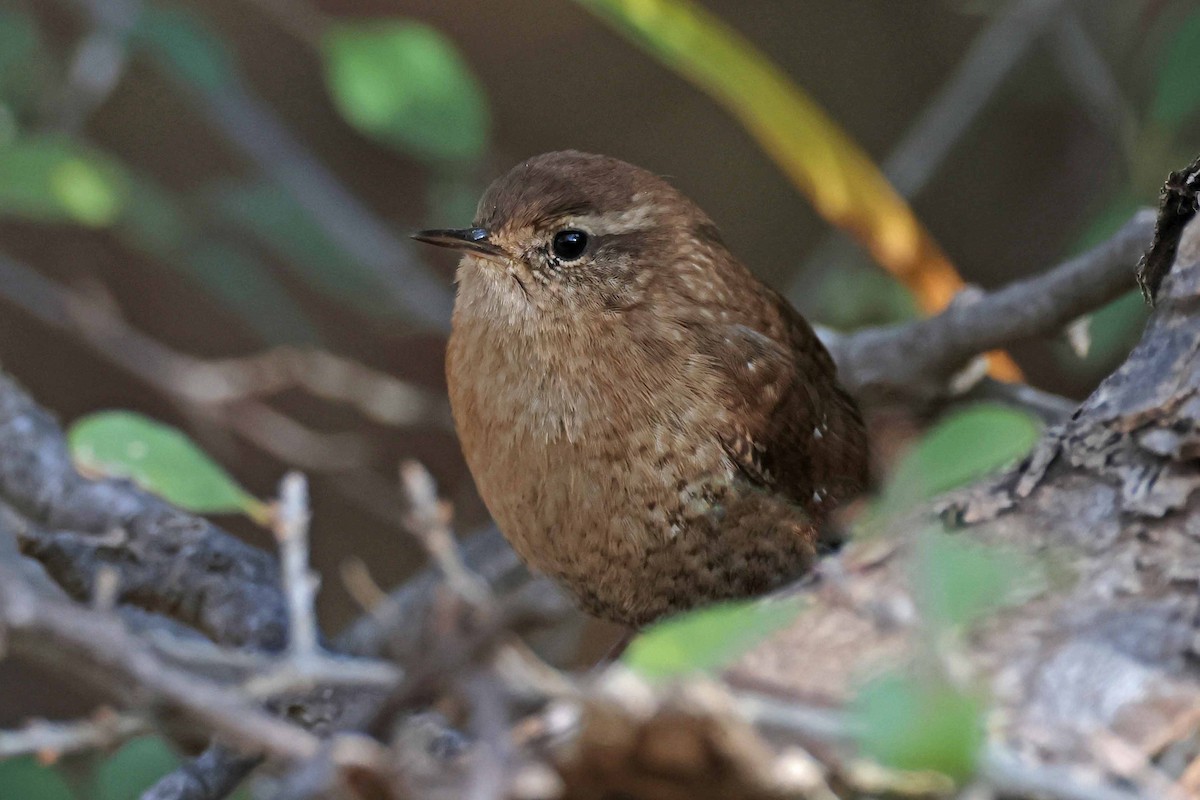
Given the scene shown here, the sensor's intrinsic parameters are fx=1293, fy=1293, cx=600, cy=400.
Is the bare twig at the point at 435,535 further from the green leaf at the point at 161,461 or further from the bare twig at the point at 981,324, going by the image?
the bare twig at the point at 981,324

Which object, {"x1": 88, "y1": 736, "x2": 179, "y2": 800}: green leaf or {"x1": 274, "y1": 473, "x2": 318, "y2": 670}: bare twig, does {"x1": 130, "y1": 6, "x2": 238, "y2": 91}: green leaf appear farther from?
{"x1": 274, "y1": 473, "x2": 318, "y2": 670}: bare twig

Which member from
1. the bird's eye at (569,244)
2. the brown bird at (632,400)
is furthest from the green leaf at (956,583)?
the bird's eye at (569,244)

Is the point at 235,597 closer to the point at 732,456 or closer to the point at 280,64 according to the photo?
the point at 732,456

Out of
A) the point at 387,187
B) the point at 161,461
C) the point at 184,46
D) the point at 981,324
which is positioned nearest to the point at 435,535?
the point at 161,461

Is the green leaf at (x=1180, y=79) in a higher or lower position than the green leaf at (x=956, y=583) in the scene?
higher

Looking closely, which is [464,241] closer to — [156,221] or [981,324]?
[981,324]

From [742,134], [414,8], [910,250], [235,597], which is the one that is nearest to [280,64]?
[414,8]
